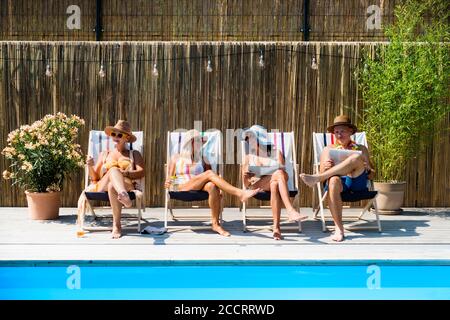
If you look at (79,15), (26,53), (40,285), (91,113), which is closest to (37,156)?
(91,113)

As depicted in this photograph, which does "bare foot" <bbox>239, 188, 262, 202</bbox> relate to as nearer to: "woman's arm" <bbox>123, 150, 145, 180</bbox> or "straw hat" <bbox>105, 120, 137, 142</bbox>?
"woman's arm" <bbox>123, 150, 145, 180</bbox>

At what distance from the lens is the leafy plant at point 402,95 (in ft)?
21.1

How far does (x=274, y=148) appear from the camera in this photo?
20.1ft

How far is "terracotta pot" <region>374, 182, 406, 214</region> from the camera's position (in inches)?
258

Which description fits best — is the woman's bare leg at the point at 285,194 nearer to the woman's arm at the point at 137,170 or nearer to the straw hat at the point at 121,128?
the woman's arm at the point at 137,170

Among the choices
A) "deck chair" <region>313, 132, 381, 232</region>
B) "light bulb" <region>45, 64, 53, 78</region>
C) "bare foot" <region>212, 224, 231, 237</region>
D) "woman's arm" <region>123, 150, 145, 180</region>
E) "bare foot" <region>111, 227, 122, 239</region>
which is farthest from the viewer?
"light bulb" <region>45, 64, 53, 78</region>

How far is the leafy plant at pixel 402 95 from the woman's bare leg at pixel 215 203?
7.91 feet

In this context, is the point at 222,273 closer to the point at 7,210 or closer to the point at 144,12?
the point at 7,210

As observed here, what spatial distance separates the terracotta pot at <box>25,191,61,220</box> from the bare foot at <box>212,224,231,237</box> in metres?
1.94

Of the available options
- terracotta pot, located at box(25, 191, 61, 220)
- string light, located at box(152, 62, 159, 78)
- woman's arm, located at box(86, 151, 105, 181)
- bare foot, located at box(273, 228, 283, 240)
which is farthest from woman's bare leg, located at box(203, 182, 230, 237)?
string light, located at box(152, 62, 159, 78)

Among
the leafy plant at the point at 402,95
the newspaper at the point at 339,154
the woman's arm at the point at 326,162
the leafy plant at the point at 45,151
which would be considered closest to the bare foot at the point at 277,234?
the woman's arm at the point at 326,162

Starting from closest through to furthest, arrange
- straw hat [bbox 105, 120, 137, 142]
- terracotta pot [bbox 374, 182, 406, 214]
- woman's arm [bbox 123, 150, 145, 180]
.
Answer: woman's arm [bbox 123, 150, 145, 180] < straw hat [bbox 105, 120, 137, 142] < terracotta pot [bbox 374, 182, 406, 214]

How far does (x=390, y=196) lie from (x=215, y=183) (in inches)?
93.1
